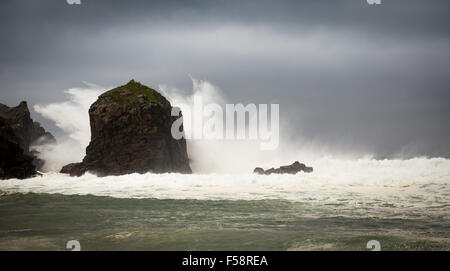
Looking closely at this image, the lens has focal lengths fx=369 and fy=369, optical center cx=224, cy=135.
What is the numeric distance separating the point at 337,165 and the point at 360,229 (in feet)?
105

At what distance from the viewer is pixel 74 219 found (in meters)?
11.6

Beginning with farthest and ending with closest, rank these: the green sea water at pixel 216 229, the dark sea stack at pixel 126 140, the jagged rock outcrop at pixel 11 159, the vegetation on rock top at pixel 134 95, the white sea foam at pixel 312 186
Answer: the vegetation on rock top at pixel 134 95, the dark sea stack at pixel 126 140, the jagged rock outcrop at pixel 11 159, the white sea foam at pixel 312 186, the green sea water at pixel 216 229

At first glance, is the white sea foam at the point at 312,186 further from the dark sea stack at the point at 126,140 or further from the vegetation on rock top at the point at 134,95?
the vegetation on rock top at the point at 134,95

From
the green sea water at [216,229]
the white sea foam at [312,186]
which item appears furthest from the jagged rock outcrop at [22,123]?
the green sea water at [216,229]

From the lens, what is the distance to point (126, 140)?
46.0m

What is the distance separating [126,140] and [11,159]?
1258 centimetres

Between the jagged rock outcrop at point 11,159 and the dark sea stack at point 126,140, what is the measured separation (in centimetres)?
534

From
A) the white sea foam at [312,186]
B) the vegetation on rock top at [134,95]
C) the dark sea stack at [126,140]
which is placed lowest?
the white sea foam at [312,186]

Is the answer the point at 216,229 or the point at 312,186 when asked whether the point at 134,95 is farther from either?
the point at 216,229

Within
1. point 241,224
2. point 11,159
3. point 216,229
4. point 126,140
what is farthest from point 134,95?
point 216,229

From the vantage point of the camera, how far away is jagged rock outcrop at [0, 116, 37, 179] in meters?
38.8

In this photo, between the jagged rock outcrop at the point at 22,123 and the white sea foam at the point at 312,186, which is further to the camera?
the jagged rock outcrop at the point at 22,123

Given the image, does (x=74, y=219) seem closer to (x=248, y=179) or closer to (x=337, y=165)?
(x=248, y=179)

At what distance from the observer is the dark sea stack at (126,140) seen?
45.1m
